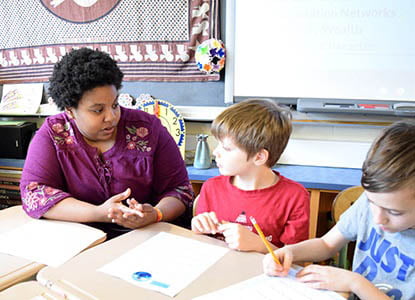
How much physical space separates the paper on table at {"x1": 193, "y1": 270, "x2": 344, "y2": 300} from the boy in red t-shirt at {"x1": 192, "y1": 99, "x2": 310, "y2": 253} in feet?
1.11

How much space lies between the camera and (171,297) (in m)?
0.70

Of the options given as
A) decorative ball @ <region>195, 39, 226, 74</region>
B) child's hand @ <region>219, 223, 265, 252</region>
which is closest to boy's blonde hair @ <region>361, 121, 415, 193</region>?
child's hand @ <region>219, 223, 265, 252</region>

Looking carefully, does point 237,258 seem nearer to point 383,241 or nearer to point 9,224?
point 383,241

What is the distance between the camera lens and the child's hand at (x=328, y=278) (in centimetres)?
73

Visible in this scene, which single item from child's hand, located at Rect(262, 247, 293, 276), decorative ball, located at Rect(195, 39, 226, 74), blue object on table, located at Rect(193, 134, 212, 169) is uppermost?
decorative ball, located at Rect(195, 39, 226, 74)

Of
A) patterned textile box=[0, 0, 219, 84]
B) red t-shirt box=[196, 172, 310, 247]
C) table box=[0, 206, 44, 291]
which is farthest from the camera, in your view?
patterned textile box=[0, 0, 219, 84]

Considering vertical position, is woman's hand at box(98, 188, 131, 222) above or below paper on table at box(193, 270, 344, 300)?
above

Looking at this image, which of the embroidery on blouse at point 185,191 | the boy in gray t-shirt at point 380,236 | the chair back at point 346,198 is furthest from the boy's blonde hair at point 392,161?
the embroidery on blouse at point 185,191

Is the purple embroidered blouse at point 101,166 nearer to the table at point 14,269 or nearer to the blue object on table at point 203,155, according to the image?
the table at point 14,269

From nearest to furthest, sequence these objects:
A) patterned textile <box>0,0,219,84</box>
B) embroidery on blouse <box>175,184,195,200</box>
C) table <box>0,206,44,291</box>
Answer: table <box>0,206,44,291</box>
embroidery on blouse <box>175,184,195,200</box>
patterned textile <box>0,0,219,84</box>

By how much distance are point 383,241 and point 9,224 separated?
112 cm

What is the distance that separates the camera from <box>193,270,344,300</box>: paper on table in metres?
0.69

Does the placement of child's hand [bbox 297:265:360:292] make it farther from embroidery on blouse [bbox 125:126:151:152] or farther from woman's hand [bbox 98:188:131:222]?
embroidery on blouse [bbox 125:126:151:152]

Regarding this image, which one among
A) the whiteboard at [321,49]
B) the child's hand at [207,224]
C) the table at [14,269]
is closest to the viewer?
the table at [14,269]
